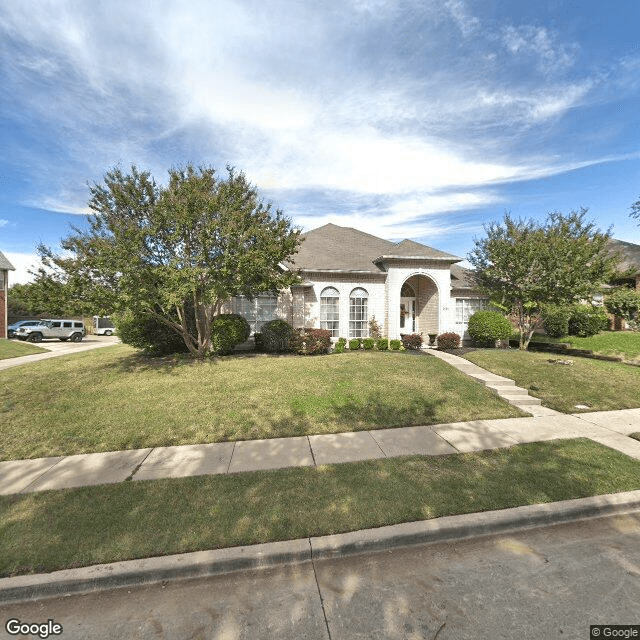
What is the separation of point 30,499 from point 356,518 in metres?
4.34

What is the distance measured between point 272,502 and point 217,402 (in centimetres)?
445

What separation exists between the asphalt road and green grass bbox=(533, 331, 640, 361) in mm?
15328

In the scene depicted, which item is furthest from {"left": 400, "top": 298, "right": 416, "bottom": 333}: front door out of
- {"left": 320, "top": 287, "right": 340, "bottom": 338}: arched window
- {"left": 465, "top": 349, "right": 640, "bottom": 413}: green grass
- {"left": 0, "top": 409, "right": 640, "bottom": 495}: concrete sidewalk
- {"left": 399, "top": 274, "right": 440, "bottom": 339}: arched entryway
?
{"left": 0, "top": 409, "right": 640, "bottom": 495}: concrete sidewalk

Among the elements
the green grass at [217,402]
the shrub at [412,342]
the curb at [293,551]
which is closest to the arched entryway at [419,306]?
the shrub at [412,342]

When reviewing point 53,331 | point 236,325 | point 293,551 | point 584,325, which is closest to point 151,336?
point 236,325

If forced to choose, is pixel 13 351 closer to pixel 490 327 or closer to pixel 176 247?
pixel 176 247

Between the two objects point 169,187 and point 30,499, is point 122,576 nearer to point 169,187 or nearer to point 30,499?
point 30,499

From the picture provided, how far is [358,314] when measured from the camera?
683 inches

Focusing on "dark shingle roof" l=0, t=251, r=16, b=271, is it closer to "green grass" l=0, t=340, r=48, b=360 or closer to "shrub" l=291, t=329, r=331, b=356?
"green grass" l=0, t=340, r=48, b=360

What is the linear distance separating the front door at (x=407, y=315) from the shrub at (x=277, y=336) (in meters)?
7.51

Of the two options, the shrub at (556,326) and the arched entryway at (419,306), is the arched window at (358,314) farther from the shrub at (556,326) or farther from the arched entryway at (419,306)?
the shrub at (556,326)

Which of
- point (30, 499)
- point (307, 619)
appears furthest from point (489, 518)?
point (30, 499)

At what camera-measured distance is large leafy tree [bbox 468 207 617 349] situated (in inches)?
558

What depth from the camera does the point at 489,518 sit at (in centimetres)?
388
